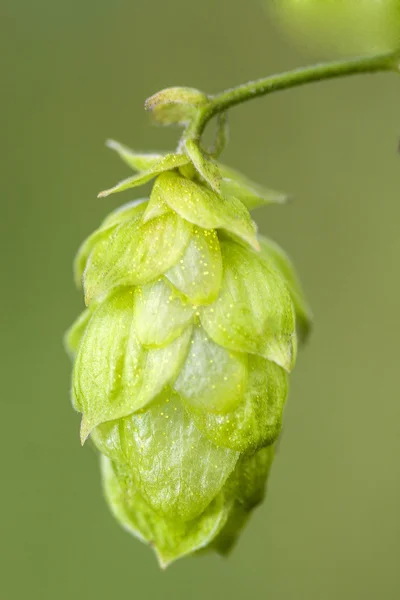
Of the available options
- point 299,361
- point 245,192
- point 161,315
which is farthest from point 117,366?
point 299,361

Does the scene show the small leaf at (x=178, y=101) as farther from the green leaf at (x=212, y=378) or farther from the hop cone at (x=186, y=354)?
the green leaf at (x=212, y=378)

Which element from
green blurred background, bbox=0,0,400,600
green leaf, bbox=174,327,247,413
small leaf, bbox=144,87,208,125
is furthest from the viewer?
green blurred background, bbox=0,0,400,600

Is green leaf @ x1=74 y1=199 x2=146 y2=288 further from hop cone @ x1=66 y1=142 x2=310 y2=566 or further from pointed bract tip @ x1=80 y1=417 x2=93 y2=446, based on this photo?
pointed bract tip @ x1=80 y1=417 x2=93 y2=446

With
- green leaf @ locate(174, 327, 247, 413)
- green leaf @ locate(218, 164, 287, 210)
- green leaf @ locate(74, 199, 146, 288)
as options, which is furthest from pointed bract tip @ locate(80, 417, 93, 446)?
green leaf @ locate(218, 164, 287, 210)

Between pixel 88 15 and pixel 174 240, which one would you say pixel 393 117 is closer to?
pixel 88 15

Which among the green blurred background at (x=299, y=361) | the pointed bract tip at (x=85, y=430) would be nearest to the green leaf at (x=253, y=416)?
the pointed bract tip at (x=85, y=430)
